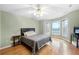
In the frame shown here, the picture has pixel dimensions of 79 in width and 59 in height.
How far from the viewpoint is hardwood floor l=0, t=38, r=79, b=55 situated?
1.51 metres

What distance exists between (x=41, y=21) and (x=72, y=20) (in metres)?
0.58

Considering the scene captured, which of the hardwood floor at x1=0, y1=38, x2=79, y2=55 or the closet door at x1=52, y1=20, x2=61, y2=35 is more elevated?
the closet door at x1=52, y1=20, x2=61, y2=35

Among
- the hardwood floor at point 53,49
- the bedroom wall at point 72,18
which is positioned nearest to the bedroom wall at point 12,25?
the hardwood floor at point 53,49

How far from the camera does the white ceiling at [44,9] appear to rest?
4.83ft

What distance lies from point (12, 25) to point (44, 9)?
68 cm

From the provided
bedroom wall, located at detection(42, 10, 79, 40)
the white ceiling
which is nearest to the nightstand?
the white ceiling

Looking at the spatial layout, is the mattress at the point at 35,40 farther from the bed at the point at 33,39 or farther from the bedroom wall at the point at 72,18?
the bedroom wall at the point at 72,18

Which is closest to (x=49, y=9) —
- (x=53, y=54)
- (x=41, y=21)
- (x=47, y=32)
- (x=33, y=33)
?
(x=41, y=21)

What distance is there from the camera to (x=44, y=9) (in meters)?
1.56

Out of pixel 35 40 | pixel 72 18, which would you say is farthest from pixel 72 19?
pixel 35 40

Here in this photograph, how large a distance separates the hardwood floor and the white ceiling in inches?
19.6

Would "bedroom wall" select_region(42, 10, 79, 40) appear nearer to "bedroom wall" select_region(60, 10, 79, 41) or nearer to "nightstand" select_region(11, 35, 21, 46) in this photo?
"bedroom wall" select_region(60, 10, 79, 41)

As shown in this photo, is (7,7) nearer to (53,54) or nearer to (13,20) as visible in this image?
(13,20)
